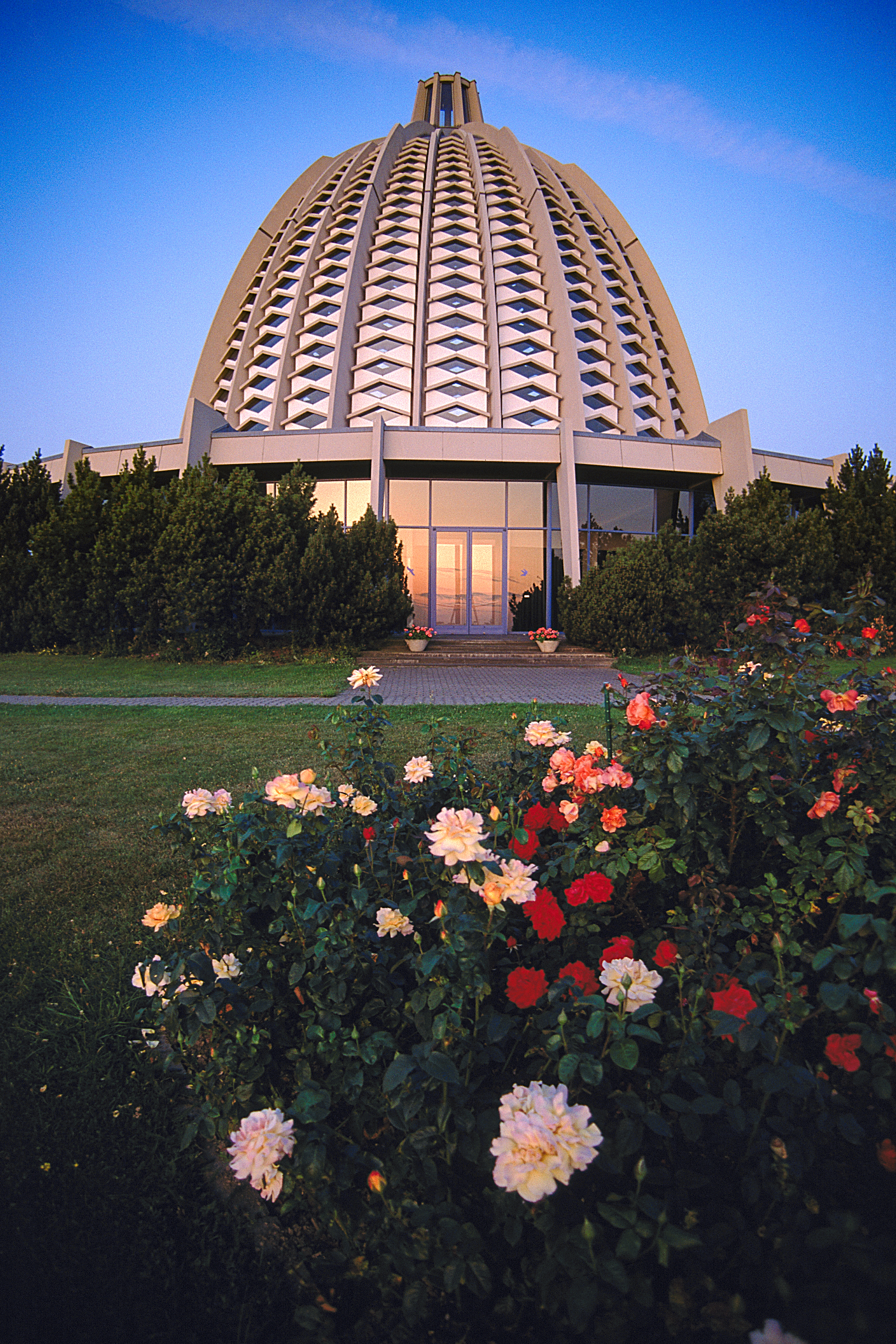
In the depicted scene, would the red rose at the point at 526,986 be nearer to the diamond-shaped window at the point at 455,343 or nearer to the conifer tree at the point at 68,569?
the conifer tree at the point at 68,569

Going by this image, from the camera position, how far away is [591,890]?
1685 millimetres

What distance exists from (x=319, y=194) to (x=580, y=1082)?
47.1 metres

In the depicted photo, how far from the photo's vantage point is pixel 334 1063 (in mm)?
1605

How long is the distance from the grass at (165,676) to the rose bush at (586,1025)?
320 inches

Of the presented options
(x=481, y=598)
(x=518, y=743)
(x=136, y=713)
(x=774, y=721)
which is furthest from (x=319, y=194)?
(x=774, y=721)

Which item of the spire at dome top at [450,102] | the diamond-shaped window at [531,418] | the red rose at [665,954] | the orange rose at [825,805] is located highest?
the spire at dome top at [450,102]

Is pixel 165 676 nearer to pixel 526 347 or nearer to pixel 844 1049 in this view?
pixel 844 1049

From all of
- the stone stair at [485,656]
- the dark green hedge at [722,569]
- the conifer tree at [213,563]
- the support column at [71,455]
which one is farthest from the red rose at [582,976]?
the support column at [71,455]

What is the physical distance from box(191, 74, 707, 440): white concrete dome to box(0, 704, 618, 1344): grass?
25491 millimetres

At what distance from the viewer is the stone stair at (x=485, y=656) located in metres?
15.2

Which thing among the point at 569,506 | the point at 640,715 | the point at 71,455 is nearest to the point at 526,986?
the point at 640,715

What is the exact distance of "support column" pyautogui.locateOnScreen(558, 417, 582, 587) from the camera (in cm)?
1962

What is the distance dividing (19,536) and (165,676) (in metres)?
8.06

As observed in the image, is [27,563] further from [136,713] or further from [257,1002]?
[257,1002]
